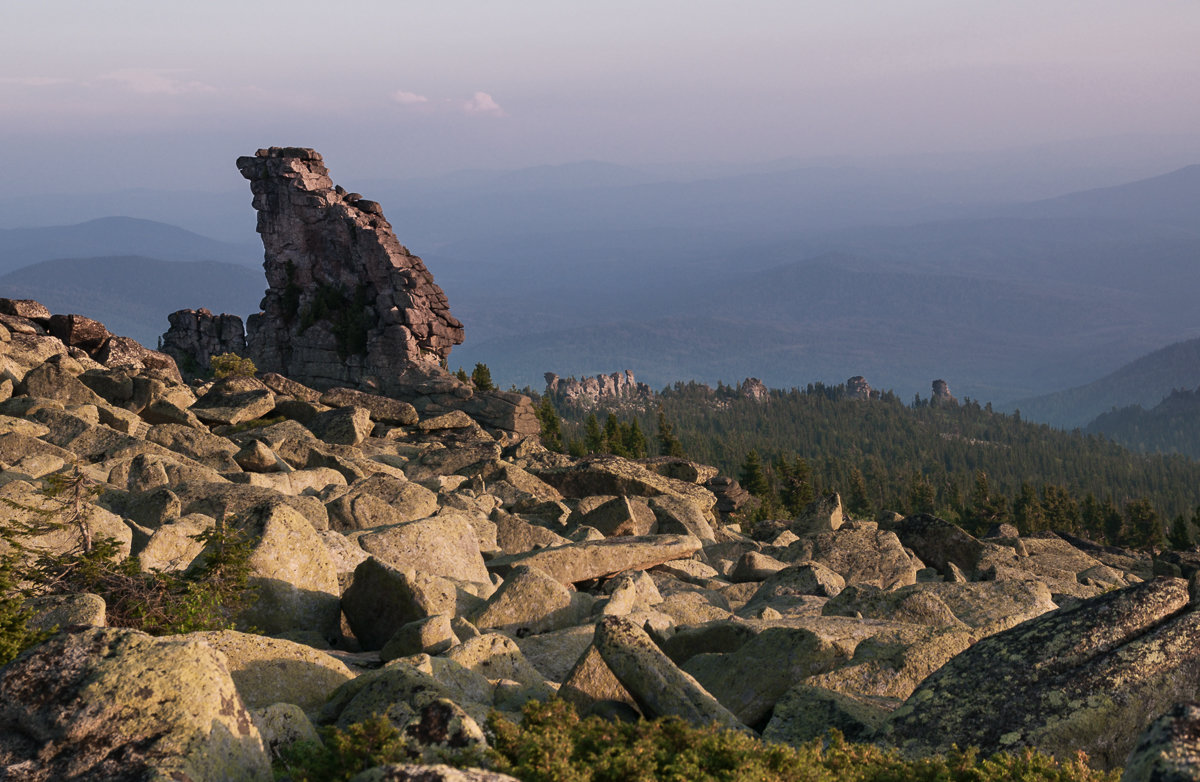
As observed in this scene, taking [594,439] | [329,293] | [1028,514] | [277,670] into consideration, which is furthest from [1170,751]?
[1028,514]

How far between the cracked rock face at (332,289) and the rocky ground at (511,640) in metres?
67.0

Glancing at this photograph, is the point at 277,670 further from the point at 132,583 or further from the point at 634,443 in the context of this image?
the point at 634,443

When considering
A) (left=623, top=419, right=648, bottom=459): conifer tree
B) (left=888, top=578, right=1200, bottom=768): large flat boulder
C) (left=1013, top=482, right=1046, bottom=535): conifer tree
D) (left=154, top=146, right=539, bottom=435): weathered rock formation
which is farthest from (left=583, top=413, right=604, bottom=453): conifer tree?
(left=888, top=578, right=1200, bottom=768): large flat boulder

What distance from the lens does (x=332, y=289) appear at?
103375 mm

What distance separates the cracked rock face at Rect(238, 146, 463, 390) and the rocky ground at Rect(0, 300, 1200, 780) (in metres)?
67.0

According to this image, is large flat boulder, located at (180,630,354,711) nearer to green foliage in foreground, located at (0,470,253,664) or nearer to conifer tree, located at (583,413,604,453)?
green foliage in foreground, located at (0,470,253,664)

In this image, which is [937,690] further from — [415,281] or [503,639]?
[415,281]

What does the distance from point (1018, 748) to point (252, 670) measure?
787 centimetres

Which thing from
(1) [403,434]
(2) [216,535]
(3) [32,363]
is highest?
(2) [216,535]

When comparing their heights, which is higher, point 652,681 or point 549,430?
point 652,681

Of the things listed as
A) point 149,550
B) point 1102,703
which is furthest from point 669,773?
point 149,550

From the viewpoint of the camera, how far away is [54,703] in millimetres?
7477

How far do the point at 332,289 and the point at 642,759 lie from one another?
101 meters

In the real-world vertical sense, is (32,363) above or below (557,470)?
above
